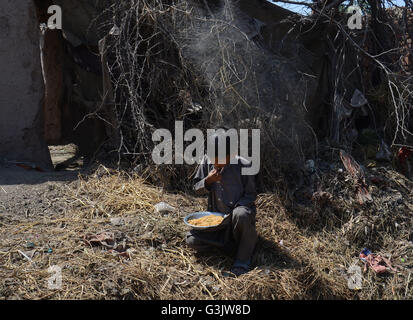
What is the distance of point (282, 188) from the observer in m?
4.99

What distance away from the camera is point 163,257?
3855 mm

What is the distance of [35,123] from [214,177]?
3127mm

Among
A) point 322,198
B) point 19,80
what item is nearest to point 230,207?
point 322,198

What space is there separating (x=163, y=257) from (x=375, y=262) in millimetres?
1954

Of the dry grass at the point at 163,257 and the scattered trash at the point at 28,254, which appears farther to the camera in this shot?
the scattered trash at the point at 28,254

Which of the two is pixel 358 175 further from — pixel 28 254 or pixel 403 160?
pixel 28 254

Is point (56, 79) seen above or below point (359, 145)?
above

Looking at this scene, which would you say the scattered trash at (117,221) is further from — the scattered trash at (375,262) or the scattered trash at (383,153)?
the scattered trash at (383,153)

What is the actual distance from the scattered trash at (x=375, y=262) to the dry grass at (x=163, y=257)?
0.07m

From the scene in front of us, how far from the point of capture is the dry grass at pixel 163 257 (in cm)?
341

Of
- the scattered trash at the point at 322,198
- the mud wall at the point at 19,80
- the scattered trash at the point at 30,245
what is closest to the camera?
the scattered trash at the point at 30,245

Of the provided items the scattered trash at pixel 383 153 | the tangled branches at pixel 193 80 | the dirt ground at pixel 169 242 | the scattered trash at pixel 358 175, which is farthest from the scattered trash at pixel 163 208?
the scattered trash at pixel 383 153
